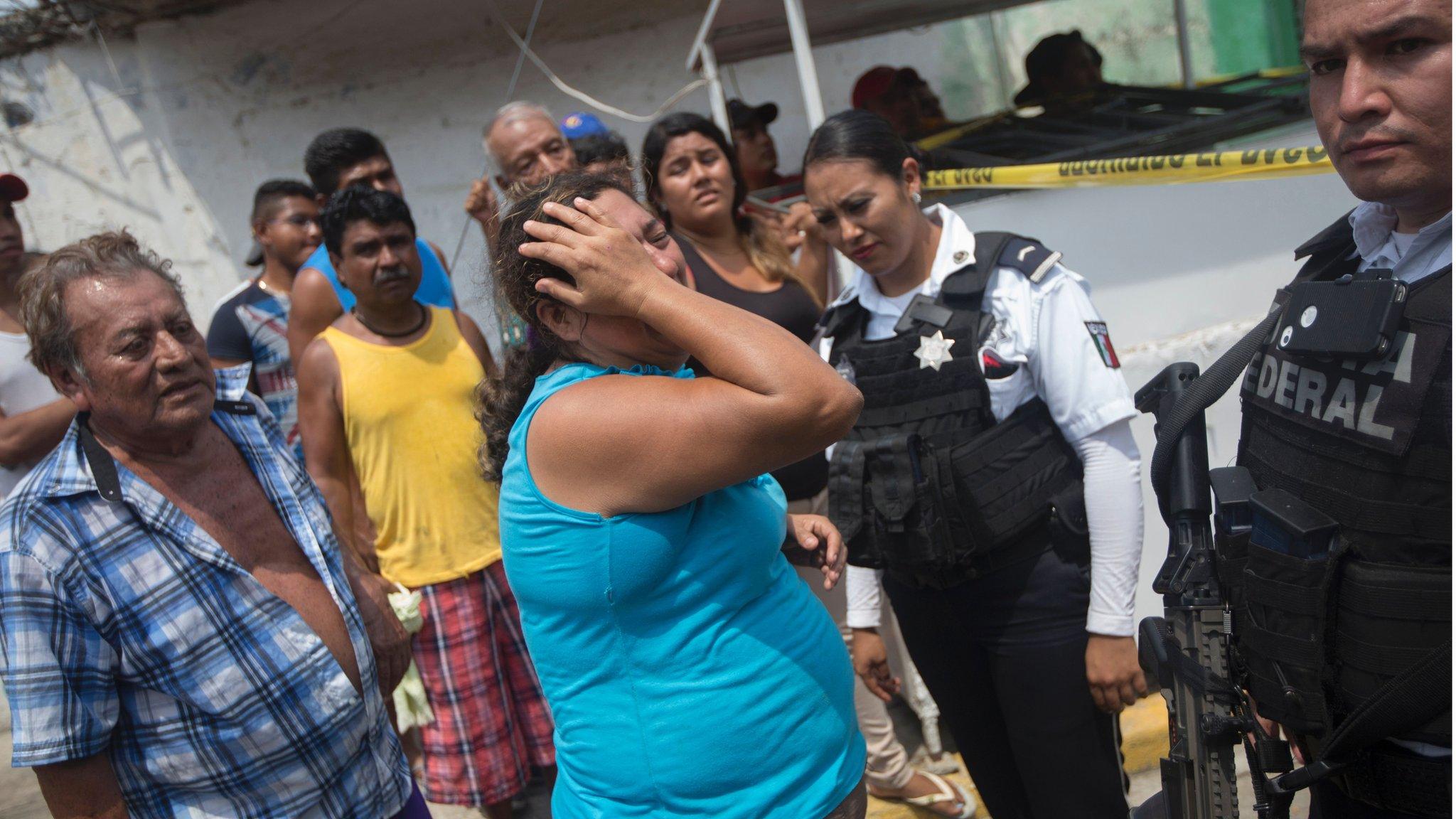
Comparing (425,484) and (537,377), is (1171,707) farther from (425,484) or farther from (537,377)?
(425,484)

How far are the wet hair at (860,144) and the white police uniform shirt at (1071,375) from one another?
0.32 meters

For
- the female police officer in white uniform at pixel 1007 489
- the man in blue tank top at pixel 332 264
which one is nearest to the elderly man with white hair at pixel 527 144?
the man in blue tank top at pixel 332 264

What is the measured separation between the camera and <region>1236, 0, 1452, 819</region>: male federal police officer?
4.26 ft

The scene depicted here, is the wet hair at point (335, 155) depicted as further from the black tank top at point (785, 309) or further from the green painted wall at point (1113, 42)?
the green painted wall at point (1113, 42)

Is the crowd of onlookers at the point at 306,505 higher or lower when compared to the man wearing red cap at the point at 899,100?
lower

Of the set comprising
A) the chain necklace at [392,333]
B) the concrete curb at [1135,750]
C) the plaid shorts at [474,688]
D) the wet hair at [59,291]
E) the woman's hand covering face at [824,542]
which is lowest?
the concrete curb at [1135,750]

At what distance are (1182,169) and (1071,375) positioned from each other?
126cm

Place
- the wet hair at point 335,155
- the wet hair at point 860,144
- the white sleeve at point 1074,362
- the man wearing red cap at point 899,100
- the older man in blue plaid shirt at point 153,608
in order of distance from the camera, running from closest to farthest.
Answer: the older man in blue plaid shirt at point 153,608 < the white sleeve at point 1074,362 < the wet hair at point 860,144 < the wet hair at point 335,155 < the man wearing red cap at point 899,100

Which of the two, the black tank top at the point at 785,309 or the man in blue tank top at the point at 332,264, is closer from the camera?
the black tank top at the point at 785,309

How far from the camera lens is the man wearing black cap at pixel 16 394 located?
331 cm

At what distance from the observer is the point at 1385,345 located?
1327mm

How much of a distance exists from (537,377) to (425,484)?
5.20 ft

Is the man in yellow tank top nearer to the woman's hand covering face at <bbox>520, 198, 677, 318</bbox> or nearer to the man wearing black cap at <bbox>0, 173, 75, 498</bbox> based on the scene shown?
the man wearing black cap at <bbox>0, 173, 75, 498</bbox>

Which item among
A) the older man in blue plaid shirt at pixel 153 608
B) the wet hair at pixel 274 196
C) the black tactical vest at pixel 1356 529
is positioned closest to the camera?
the black tactical vest at pixel 1356 529
